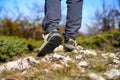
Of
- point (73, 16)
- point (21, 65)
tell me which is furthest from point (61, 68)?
point (73, 16)

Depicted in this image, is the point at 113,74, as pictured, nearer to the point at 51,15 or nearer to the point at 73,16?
the point at 51,15

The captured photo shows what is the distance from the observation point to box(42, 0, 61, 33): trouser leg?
181 inches

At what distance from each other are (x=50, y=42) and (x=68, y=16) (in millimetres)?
732

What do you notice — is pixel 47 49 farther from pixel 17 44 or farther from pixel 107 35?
pixel 107 35

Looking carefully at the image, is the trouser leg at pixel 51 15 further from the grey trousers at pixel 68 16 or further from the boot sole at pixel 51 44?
the boot sole at pixel 51 44

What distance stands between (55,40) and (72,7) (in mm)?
728

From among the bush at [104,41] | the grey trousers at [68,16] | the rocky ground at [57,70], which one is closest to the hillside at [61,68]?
→ the rocky ground at [57,70]

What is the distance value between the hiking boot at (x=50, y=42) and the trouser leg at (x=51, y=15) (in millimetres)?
Result: 116

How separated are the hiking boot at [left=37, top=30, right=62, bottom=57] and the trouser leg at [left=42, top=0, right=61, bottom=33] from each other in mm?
116

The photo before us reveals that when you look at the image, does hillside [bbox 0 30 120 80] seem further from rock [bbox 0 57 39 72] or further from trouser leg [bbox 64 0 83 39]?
trouser leg [bbox 64 0 83 39]

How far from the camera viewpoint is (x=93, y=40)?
445 inches

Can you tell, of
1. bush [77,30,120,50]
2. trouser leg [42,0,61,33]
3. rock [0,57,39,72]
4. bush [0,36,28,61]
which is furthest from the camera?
bush [77,30,120,50]

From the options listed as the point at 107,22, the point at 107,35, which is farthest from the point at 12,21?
the point at 107,35

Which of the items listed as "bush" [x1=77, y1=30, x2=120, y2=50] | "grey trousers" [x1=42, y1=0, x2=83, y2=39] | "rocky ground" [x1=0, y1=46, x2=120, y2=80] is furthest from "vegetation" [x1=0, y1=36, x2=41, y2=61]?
"rocky ground" [x1=0, y1=46, x2=120, y2=80]
